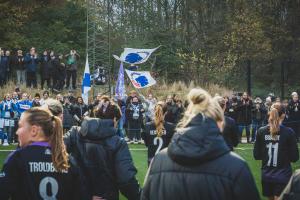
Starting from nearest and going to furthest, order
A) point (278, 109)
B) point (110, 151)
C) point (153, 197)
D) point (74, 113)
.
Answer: point (153, 197) < point (110, 151) < point (278, 109) < point (74, 113)

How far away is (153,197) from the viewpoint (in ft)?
13.9

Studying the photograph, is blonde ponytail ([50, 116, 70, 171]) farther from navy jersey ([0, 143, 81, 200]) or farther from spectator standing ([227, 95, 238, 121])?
spectator standing ([227, 95, 238, 121])

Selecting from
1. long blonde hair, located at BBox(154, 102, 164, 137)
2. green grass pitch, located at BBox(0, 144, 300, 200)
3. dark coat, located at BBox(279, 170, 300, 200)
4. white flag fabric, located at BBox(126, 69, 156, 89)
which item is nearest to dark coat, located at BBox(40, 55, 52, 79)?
white flag fabric, located at BBox(126, 69, 156, 89)

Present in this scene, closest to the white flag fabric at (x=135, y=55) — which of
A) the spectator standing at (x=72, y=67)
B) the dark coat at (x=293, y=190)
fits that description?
the spectator standing at (x=72, y=67)

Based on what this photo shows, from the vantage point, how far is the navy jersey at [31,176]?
4770 mm

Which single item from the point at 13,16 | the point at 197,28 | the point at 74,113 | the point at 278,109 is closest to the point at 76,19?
the point at 13,16

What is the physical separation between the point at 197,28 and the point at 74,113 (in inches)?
1121

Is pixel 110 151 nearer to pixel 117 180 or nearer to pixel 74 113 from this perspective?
pixel 117 180

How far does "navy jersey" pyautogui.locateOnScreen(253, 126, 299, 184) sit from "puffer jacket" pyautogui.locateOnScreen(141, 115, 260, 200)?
4.81 metres

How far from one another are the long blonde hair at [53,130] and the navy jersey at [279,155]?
15.1ft

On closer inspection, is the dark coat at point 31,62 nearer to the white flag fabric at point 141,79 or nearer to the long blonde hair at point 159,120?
the white flag fabric at point 141,79

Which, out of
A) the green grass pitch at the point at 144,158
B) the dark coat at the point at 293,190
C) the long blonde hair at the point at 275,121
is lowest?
the green grass pitch at the point at 144,158

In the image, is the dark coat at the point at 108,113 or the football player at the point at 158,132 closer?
the dark coat at the point at 108,113

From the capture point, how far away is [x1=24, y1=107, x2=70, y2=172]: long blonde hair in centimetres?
476
